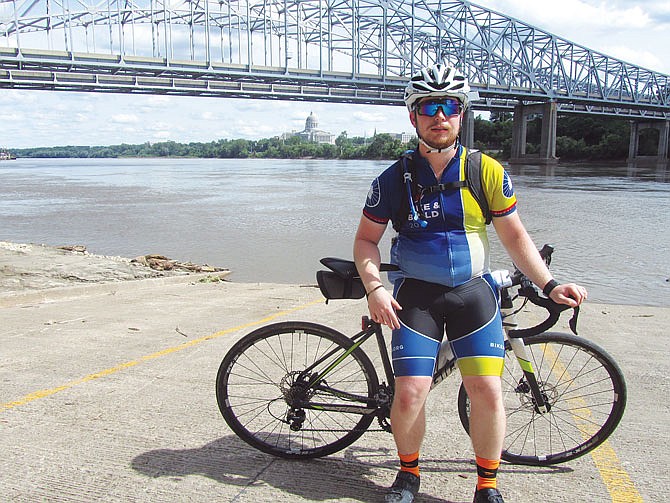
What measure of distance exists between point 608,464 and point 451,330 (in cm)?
114

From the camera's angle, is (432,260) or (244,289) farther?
(244,289)

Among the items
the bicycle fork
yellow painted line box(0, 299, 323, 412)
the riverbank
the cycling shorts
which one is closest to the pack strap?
the cycling shorts

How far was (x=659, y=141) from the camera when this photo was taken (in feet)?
323

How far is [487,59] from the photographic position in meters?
87.1

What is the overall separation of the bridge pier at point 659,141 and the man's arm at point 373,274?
10210cm

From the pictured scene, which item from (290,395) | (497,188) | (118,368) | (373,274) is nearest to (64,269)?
Answer: (118,368)

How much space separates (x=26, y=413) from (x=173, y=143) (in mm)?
189742

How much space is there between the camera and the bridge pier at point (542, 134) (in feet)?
263

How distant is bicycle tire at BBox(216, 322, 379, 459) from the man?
15.9 inches

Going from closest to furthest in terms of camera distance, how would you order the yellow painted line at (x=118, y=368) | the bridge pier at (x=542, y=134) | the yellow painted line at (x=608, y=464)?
1. the yellow painted line at (x=608, y=464)
2. the yellow painted line at (x=118, y=368)
3. the bridge pier at (x=542, y=134)

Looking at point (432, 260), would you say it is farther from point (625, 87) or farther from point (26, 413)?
point (625, 87)

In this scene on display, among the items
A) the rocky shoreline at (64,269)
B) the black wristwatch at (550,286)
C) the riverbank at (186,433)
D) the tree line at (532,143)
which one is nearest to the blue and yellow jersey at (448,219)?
the black wristwatch at (550,286)

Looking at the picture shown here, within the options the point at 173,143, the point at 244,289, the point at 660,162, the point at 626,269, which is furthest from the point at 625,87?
the point at 173,143

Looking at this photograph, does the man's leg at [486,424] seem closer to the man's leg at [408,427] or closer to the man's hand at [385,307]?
the man's leg at [408,427]
